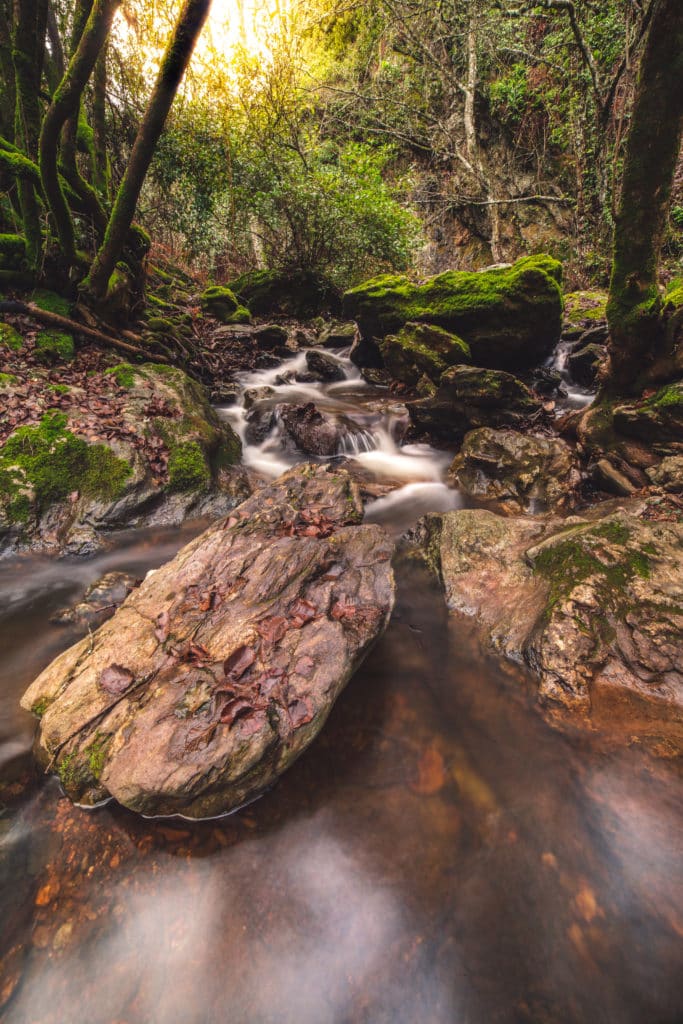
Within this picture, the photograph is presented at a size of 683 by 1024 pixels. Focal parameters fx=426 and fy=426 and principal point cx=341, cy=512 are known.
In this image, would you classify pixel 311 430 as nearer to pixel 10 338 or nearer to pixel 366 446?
pixel 366 446

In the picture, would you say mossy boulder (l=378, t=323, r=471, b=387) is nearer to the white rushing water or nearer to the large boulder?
the large boulder

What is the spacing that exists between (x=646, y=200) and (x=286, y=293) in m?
12.4

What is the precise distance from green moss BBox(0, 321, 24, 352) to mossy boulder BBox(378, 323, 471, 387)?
653cm

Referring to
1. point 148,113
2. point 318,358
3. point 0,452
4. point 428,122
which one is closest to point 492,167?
point 428,122

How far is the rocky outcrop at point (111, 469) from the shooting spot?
13.2 feet

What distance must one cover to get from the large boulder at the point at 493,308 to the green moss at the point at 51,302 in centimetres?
626

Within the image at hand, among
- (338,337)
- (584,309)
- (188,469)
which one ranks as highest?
(584,309)

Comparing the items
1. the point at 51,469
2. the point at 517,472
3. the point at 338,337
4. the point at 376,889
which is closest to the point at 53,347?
the point at 51,469

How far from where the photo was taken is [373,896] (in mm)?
1761

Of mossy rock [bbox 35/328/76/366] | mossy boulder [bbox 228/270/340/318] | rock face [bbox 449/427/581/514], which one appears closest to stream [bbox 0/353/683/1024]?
rock face [bbox 449/427/581/514]

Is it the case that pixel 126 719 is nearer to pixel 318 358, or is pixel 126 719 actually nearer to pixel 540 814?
pixel 540 814

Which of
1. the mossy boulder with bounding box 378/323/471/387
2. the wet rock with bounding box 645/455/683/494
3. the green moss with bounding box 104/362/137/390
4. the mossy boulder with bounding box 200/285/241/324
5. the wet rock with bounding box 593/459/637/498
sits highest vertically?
the mossy boulder with bounding box 200/285/241/324

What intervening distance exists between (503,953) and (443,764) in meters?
0.71

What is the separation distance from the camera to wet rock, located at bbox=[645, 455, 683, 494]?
4.27 meters
